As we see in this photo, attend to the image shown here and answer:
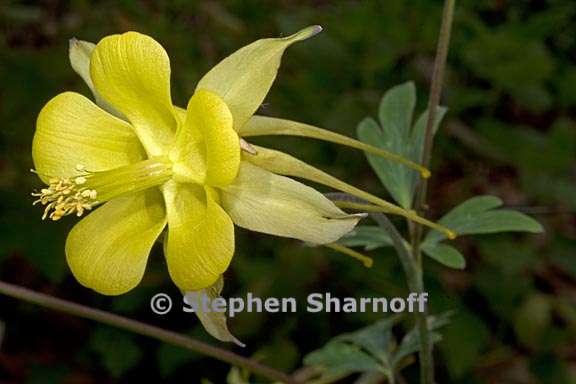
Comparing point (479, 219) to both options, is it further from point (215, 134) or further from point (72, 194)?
point (72, 194)

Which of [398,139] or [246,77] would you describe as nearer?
[246,77]

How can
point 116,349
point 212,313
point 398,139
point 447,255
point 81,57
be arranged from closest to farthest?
point 212,313 < point 81,57 < point 447,255 < point 398,139 < point 116,349

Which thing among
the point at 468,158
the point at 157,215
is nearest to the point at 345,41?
the point at 468,158

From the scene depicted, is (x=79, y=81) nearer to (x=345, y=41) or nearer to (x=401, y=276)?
(x=345, y=41)

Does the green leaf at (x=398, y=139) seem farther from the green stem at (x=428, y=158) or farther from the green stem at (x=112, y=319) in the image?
the green stem at (x=112, y=319)

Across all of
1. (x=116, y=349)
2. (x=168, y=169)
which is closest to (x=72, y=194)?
(x=168, y=169)

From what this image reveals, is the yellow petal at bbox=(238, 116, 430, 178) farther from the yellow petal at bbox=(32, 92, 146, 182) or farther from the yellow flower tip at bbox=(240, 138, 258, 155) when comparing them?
the yellow petal at bbox=(32, 92, 146, 182)
